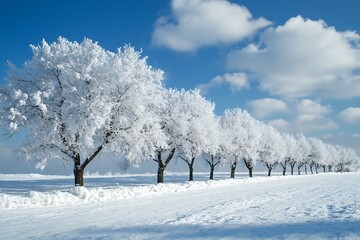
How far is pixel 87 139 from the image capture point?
21984 mm

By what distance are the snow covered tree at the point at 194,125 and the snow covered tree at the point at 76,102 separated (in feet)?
37.7

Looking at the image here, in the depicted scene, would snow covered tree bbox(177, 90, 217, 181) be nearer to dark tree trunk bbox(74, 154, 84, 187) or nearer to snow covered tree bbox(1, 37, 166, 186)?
snow covered tree bbox(1, 37, 166, 186)

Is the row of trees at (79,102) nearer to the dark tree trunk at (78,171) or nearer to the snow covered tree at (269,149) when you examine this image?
the dark tree trunk at (78,171)

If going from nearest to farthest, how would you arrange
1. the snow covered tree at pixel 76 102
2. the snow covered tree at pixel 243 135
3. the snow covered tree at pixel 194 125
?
the snow covered tree at pixel 76 102 < the snow covered tree at pixel 194 125 < the snow covered tree at pixel 243 135

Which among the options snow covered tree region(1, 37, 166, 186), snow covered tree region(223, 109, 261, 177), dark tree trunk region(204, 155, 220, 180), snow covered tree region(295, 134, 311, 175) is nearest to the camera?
snow covered tree region(1, 37, 166, 186)

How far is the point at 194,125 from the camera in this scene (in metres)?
37.5

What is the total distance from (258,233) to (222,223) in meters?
1.88

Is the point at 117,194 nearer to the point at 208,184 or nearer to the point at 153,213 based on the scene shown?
the point at 153,213

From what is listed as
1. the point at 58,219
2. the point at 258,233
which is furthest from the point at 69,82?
the point at 258,233

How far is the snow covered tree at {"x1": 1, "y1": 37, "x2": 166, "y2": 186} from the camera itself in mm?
22000

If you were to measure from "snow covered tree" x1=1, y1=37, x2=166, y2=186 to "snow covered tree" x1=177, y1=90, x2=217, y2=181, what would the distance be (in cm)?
1149

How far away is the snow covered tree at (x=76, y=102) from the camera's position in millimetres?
22000

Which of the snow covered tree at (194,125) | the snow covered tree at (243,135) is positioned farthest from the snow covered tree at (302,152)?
the snow covered tree at (194,125)

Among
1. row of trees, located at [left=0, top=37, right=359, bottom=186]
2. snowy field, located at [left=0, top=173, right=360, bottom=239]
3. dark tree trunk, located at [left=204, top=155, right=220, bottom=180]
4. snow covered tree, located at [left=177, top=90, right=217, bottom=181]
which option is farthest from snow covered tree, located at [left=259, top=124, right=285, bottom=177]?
snowy field, located at [left=0, top=173, right=360, bottom=239]
